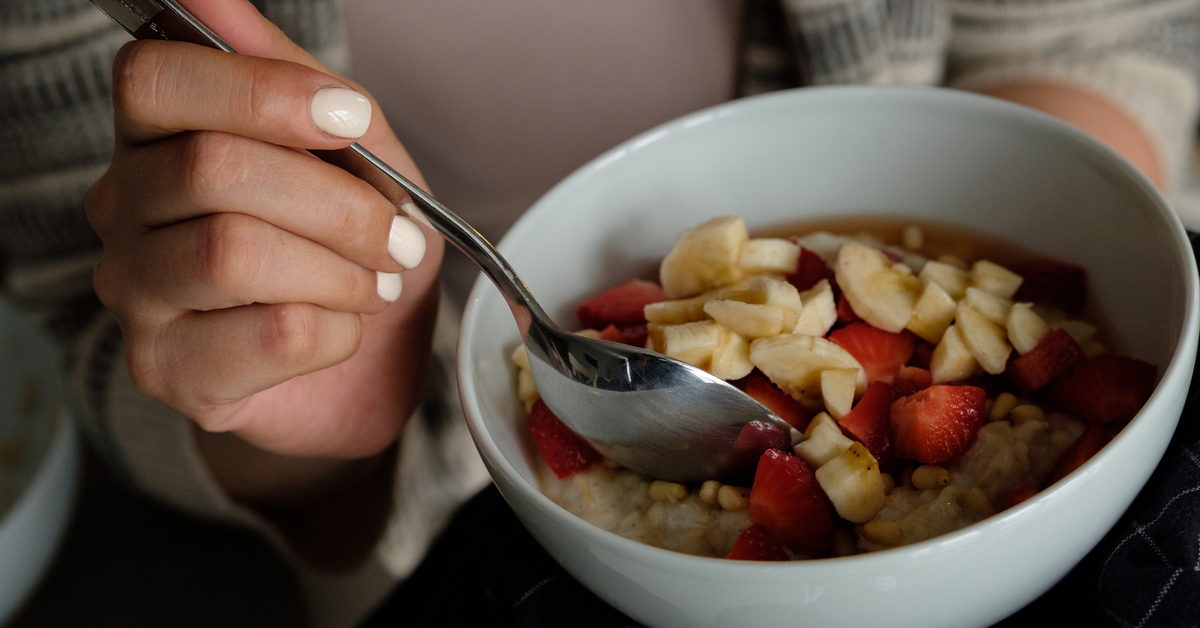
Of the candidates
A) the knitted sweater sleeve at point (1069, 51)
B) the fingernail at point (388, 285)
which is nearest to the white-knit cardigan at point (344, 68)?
the knitted sweater sleeve at point (1069, 51)

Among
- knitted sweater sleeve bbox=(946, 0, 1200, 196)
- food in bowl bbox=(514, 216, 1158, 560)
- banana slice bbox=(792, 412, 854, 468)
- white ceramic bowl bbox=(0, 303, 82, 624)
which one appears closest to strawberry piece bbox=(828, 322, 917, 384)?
food in bowl bbox=(514, 216, 1158, 560)

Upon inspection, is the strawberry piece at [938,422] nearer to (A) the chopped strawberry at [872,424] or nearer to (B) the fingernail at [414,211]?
(A) the chopped strawberry at [872,424]

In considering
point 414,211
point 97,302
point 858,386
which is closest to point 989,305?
point 858,386

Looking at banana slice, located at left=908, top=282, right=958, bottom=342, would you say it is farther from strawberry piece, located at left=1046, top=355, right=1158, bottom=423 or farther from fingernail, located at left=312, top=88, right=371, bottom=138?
fingernail, located at left=312, top=88, right=371, bottom=138

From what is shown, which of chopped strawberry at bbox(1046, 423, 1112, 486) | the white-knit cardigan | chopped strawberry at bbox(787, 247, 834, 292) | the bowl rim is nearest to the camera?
the bowl rim

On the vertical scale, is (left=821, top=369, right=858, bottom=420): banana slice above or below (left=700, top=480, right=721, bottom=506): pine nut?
above

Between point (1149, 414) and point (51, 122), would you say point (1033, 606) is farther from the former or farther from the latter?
point (51, 122)

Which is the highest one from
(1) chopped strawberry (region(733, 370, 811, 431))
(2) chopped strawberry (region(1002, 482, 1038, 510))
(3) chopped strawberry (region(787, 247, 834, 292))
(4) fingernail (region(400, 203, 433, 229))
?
Result: (4) fingernail (region(400, 203, 433, 229))

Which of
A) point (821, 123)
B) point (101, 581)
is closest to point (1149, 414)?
point (821, 123)
